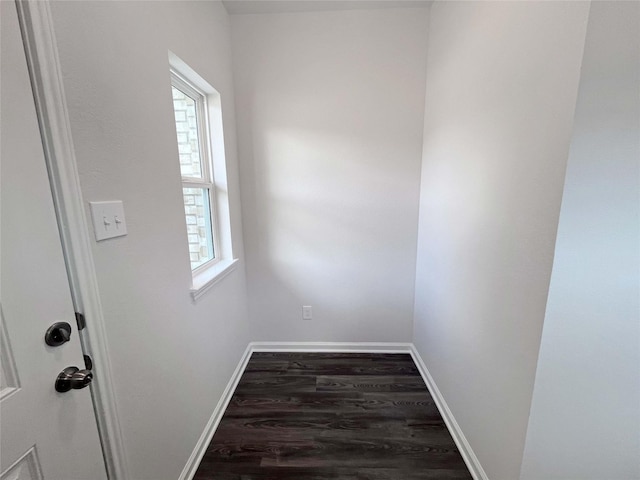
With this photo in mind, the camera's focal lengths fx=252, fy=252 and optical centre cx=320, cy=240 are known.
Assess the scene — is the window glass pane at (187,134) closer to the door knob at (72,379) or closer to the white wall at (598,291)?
the door knob at (72,379)

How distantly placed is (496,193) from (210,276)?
156cm

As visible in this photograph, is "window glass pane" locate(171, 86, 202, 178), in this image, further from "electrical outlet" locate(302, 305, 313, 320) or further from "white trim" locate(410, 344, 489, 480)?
"white trim" locate(410, 344, 489, 480)

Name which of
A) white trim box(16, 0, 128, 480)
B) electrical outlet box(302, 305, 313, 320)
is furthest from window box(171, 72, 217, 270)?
electrical outlet box(302, 305, 313, 320)

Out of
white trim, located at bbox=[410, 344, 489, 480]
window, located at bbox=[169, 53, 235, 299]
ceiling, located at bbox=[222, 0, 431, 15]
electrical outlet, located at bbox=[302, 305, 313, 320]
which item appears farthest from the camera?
electrical outlet, located at bbox=[302, 305, 313, 320]

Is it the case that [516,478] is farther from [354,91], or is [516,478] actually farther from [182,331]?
[354,91]

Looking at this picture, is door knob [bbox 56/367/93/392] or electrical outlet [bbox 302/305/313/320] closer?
door knob [bbox 56/367/93/392]

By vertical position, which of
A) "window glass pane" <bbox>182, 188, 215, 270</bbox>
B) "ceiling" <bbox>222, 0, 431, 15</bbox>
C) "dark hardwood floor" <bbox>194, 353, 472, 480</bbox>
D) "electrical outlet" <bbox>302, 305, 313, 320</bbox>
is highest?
"ceiling" <bbox>222, 0, 431, 15</bbox>

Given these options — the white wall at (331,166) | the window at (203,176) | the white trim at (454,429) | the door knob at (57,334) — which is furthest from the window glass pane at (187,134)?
the white trim at (454,429)

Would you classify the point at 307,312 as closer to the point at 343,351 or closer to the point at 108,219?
the point at 343,351

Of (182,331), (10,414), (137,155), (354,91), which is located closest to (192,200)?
(137,155)

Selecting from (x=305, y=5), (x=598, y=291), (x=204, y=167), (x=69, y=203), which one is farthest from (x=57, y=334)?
(x=305, y=5)

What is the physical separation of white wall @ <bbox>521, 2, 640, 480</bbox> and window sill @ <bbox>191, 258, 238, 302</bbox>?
4.90ft

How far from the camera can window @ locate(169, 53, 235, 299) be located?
1528mm

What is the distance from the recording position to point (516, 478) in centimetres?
99
